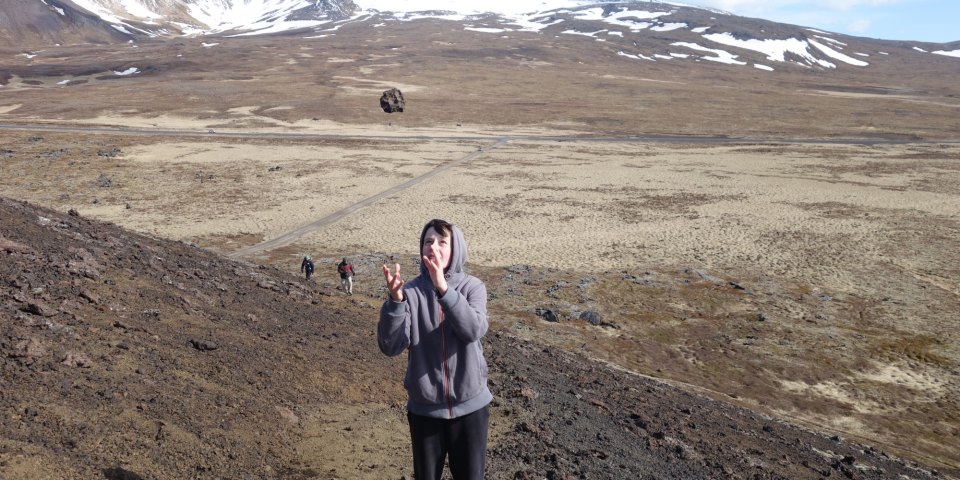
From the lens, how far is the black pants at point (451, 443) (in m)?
4.87

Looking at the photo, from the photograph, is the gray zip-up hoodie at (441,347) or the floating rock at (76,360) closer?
the gray zip-up hoodie at (441,347)

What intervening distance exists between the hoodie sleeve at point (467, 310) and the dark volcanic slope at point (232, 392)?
3359 millimetres

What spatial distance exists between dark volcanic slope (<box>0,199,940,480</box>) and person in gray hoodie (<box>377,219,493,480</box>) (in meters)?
2.63

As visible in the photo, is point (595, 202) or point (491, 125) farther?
point (491, 125)

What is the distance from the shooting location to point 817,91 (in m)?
133

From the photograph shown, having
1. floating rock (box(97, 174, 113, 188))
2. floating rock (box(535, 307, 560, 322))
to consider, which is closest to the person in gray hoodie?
floating rock (box(535, 307, 560, 322))

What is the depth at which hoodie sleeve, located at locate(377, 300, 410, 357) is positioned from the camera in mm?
4551

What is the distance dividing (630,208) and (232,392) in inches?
1139

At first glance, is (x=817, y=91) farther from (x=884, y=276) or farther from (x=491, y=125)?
(x=884, y=276)

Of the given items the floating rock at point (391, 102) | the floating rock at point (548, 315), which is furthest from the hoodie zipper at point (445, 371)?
the floating rock at point (391, 102)

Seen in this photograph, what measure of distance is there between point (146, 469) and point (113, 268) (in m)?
6.69

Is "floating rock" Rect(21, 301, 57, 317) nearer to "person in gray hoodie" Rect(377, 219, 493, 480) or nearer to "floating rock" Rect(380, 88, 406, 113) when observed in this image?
"person in gray hoodie" Rect(377, 219, 493, 480)

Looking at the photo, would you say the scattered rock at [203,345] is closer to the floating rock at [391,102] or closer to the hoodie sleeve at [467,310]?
the hoodie sleeve at [467,310]

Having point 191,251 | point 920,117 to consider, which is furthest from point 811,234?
point 920,117
